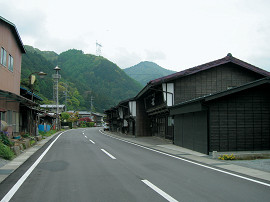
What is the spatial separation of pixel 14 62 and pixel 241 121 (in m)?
18.6

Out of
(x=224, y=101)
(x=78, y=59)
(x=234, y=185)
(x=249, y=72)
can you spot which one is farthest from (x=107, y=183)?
(x=78, y=59)

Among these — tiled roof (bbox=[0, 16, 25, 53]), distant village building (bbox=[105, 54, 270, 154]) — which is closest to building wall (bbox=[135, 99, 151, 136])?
distant village building (bbox=[105, 54, 270, 154])

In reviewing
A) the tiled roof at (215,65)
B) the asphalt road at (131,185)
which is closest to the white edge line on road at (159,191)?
the asphalt road at (131,185)

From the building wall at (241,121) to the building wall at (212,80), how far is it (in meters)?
7.59

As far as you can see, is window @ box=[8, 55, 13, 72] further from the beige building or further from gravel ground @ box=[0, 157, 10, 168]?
gravel ground @ box=[0, 157, 10, 168]

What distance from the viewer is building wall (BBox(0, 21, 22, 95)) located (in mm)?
17609

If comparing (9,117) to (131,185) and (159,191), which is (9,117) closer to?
(131,185)

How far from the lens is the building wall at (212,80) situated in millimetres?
22234

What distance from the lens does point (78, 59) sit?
120m

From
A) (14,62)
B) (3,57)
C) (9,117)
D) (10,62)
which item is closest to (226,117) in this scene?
(9,117)

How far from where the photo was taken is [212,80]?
22.5 m

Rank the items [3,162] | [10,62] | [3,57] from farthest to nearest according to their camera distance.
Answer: [10,62]
[3,57]
[3,162]

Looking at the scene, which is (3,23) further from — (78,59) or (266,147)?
(78,59)

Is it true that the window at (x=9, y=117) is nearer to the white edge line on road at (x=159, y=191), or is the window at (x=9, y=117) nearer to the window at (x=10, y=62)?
the window at (x=10, y=62)
